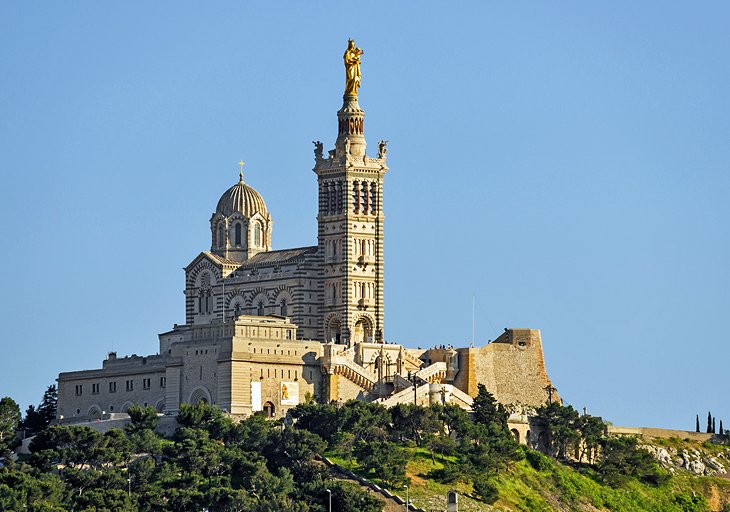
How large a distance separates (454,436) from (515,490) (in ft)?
18.8

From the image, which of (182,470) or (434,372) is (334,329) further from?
(182,470)

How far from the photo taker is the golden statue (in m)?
183

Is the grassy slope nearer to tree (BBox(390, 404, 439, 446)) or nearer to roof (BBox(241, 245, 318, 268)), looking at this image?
tree (BBox(390, 404, 439, 446))

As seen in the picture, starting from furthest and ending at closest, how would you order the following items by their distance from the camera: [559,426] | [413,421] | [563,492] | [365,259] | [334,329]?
[365,259]
[334,329]
[559,426]
[563,492]
[413,421]

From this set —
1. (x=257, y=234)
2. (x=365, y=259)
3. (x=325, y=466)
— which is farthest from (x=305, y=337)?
(x=325, y=466)

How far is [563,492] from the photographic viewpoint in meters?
173

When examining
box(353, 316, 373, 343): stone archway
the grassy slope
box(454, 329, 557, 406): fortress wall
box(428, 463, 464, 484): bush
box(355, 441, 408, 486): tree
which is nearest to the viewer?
box(355, 441, 408, 486): tree

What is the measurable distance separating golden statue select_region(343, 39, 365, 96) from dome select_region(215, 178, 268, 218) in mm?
10903

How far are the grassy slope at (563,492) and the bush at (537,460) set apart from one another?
28cm

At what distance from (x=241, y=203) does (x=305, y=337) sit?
43.0 feet

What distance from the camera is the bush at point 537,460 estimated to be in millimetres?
174500

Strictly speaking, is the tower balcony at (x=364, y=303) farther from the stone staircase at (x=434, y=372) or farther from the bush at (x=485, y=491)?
the bush at (x=485, y=491)

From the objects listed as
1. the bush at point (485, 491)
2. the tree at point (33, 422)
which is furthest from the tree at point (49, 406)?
the bush at point (485, 491)

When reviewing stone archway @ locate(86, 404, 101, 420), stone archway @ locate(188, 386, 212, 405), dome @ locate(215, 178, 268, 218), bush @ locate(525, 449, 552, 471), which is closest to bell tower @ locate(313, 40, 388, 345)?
dome @ locate(215, 178, 268, 218)
